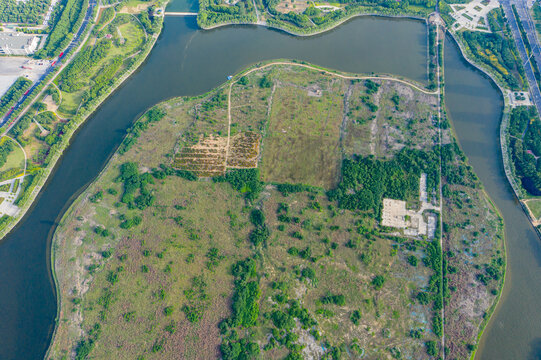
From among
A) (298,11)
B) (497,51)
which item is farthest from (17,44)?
(497,51)

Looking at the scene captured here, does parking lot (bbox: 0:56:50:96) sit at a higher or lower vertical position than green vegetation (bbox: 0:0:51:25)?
lower

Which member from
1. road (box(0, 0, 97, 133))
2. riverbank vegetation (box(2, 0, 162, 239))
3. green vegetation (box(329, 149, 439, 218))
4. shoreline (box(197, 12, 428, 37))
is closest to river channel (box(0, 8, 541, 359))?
shoreline (box(197, 12, 428, 37))

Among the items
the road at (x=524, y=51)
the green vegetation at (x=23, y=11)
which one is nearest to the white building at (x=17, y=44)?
the green vegetation at (x=23, y=11)

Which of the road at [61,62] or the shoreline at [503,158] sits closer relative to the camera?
the shoreline at [503,158]

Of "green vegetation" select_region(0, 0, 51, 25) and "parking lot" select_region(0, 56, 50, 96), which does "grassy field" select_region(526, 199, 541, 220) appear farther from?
"green vegetation" select_region(0, 0, 51, 25)

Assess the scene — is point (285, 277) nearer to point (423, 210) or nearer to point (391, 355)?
point (391, 355)

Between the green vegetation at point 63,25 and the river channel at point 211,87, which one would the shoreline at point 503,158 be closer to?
the river channel at point 211,87
